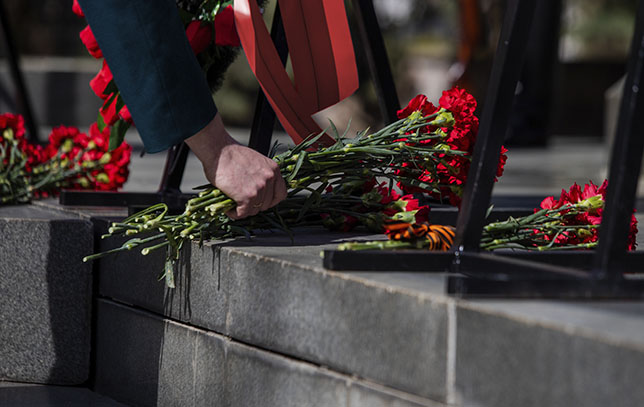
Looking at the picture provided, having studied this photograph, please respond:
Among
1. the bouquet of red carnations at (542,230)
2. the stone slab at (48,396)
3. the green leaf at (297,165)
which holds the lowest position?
the stone slab at (48,396)

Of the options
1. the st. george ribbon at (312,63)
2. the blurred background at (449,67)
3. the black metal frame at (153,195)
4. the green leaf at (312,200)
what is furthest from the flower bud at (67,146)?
the green leaf at (312,200)

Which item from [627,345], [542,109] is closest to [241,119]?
[542,109]

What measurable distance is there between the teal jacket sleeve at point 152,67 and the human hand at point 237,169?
0.04m

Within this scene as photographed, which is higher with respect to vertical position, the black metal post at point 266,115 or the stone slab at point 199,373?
the black metal post at point 266,115

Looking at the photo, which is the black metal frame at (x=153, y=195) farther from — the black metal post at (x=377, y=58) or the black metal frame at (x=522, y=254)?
the black metal frame at (x=522, y=254)

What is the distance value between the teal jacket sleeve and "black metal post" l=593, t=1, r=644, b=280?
91cm

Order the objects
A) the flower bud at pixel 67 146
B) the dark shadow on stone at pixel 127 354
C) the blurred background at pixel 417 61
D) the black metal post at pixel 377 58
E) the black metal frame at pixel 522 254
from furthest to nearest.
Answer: the blurred background at pixel 417 61, the flower bud at pixel 67 146, the black metal post at pixel 377 58, the dark shadow on stone at pixel 127 354, the black metal frame at pixel 522 254

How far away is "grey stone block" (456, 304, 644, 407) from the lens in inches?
57.4

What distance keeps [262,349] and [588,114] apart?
75.7 feet

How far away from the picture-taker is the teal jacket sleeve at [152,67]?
7.49 ft

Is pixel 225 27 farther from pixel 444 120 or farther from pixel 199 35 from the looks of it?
pixel 444 120

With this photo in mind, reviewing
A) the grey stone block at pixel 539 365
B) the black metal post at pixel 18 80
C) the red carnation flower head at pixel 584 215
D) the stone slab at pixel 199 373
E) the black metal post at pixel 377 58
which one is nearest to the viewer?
the grey stone block at pixel 539 365

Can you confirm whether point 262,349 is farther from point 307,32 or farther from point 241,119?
point 241,119

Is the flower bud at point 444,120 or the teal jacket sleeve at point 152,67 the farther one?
the flower bud at point 444,120
